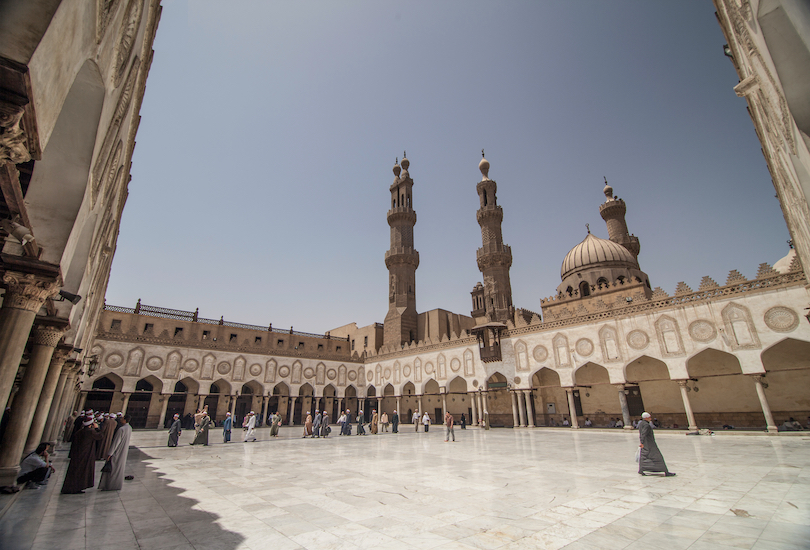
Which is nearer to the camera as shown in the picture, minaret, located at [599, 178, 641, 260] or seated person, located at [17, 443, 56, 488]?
seated person, located at [17, 443, 56, 488]

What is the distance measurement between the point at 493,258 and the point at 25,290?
1045 inches

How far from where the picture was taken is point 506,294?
28.2 meters

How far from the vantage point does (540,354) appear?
2161 cm

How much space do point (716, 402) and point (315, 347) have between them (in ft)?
93.1

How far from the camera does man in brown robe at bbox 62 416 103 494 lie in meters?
5.85

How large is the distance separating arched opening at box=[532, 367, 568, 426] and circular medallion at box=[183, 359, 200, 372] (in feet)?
73.1

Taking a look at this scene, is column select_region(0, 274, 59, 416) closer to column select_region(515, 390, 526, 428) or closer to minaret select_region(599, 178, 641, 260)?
column select_region(515, 390, 526, 428)

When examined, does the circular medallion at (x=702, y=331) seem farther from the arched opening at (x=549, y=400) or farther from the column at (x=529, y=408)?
the column at (x=529, y=408)

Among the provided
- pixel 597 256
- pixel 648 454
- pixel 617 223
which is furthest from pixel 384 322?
pixel 648 454

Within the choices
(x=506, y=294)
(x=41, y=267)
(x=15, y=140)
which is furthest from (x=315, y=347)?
(x=15, y=140)

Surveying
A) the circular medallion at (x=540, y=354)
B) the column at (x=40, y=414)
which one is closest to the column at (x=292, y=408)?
the circular medallion at (x=540, y=354)

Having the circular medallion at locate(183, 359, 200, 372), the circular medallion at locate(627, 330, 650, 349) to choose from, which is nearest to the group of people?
the circular medallion at locate(627, 330, 650, 349)

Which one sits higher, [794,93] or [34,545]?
[794,93]

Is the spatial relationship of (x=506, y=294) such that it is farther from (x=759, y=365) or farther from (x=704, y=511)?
(x=704, y=511)
